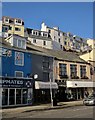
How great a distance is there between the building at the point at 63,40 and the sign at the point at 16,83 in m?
50.7

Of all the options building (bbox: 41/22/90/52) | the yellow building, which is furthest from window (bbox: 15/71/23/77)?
building (bbox: 41/22/90/52)

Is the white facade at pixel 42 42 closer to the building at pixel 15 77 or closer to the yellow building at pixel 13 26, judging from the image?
the yellow building at pixel 13 26

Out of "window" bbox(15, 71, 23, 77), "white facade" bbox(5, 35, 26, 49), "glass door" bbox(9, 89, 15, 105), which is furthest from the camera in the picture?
"white facade" bbox(5, 35, 26, 49)

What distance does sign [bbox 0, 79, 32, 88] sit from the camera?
1293 inches

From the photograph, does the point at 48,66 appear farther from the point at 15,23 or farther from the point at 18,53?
the point at 15,23

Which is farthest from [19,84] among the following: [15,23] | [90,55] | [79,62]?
[15,23]

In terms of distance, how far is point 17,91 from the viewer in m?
35.0

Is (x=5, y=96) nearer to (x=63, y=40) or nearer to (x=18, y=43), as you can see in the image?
(x=18, y=43)

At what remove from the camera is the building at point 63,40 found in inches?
3697

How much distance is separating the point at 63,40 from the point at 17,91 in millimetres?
66138

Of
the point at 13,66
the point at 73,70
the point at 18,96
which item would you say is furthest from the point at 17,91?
the point at 73,70

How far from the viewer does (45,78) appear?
42.3 m

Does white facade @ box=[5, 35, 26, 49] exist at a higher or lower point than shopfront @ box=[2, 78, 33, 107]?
higher

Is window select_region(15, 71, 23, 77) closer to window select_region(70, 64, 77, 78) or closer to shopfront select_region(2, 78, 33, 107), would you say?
shopfront select_region(2, 78, 33, 107)
